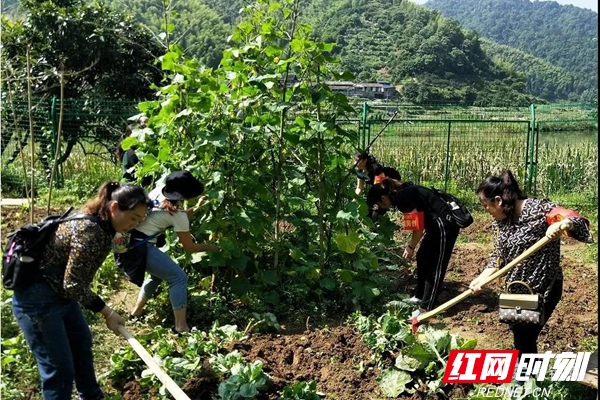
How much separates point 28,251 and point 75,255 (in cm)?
27

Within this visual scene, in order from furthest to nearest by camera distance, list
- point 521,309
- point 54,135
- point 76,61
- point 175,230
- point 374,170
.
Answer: point 76,61 → point 54,135 → point 374,170 → point 175,230 → point 521,309

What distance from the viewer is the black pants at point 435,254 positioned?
5590mm

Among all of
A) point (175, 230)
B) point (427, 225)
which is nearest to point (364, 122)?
point (427, 225)

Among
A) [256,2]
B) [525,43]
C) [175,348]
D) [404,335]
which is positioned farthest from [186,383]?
[525,43]

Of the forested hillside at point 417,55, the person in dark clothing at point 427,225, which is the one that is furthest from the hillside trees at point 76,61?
the forested hillside at point 417,55

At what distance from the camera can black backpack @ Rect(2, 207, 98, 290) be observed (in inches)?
130

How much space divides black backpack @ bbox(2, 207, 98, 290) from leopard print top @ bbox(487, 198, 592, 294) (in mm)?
2399

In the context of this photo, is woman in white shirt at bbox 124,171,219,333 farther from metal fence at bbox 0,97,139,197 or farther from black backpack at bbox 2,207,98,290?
metal fence at bbox 0,97,139,197

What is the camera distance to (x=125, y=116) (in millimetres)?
11750

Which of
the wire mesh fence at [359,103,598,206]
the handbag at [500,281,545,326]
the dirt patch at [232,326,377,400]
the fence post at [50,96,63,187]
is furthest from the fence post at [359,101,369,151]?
the handbag at [500,281,545,326]

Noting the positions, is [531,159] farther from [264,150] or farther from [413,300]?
[264,150]

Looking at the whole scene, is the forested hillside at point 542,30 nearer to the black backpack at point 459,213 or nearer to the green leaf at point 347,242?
the black backpack at point 459,213

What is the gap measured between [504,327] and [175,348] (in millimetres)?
2681

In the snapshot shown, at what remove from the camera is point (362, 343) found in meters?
4.70
